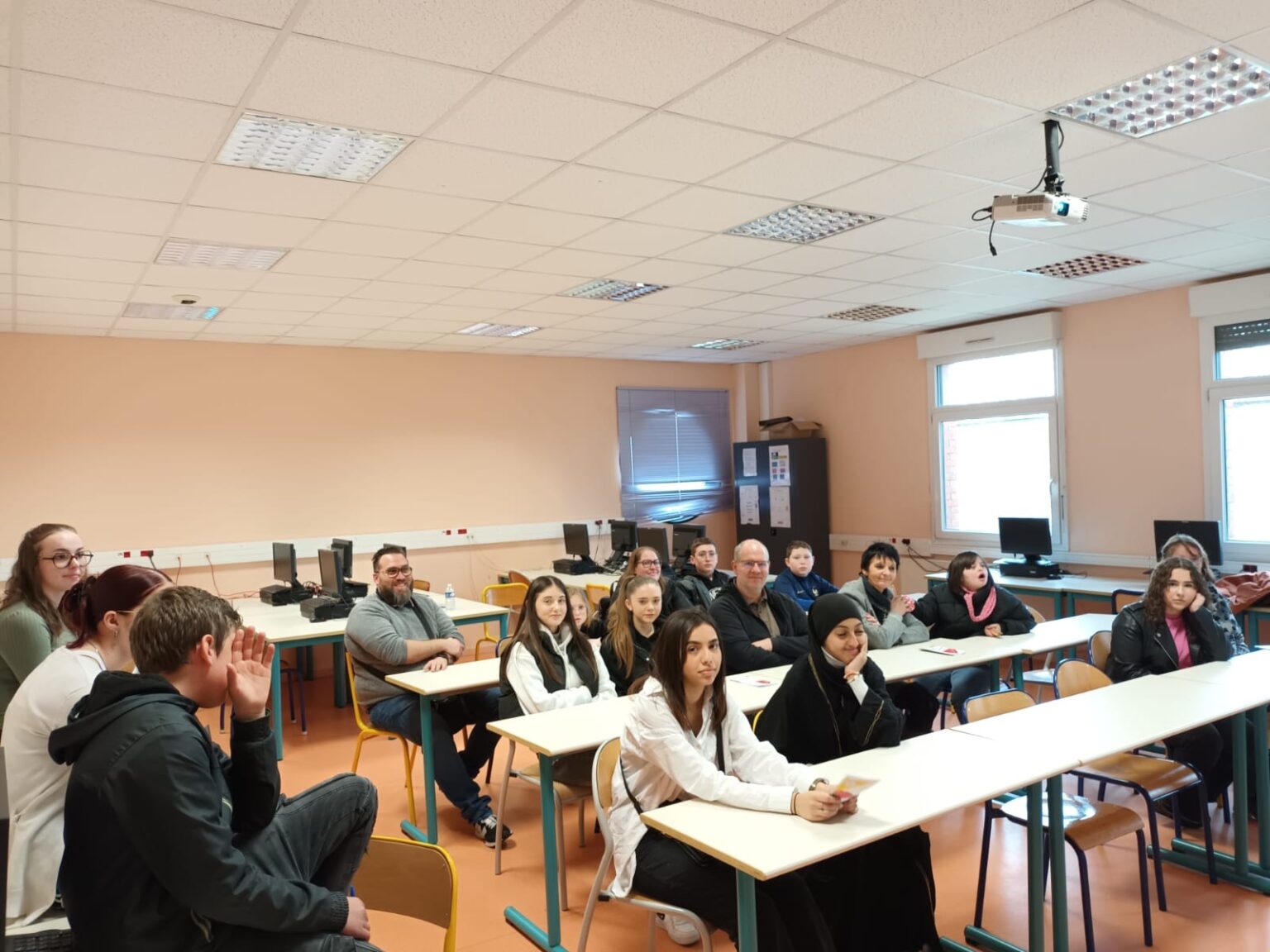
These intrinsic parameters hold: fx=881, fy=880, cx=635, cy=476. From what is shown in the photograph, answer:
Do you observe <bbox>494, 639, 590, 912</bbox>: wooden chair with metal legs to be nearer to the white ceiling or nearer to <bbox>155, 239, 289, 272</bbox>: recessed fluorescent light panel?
the white ceiling

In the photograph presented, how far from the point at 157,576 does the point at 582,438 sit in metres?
6.88

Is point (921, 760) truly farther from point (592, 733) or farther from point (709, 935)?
point (592, 733)

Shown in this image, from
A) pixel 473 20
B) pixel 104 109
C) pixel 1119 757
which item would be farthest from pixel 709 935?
pixel 104 109

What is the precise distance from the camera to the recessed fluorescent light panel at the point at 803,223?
14.4ft

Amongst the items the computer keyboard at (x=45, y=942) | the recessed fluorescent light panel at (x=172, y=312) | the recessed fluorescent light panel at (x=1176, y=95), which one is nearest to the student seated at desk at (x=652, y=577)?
the recessed fluorescent light panel at (x=1176, y=95)

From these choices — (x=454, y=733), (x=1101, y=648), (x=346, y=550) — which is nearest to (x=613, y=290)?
(x=346, y=550)

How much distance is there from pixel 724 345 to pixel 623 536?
83.3 inches

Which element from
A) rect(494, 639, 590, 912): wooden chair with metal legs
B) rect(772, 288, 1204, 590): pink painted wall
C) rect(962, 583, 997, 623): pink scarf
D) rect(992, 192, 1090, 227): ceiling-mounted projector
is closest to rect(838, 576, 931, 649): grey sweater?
rect(962, 583, 997, 623): pink scarf

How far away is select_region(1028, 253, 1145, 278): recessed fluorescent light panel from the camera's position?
5590mm

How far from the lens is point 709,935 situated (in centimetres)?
231

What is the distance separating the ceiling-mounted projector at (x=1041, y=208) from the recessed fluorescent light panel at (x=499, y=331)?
4.28 metres

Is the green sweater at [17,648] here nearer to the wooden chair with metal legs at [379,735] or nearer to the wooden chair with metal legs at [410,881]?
→ the wooden chair with metal legs at [379,735]

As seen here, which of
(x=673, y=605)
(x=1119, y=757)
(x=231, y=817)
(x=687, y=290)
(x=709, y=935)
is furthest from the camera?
(x=687, y=290)

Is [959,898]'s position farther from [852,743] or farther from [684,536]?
[684,536]
